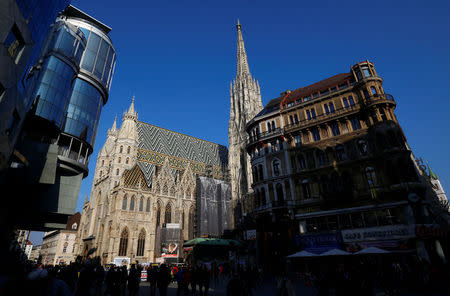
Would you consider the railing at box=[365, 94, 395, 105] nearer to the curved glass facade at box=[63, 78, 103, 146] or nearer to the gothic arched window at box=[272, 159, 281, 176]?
the gothic arched window at box=[272, 159, 281, 176]

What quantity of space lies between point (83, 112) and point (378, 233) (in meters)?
37.7

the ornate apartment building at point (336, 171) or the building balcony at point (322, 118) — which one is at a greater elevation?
the building balcony at point (322, 118)

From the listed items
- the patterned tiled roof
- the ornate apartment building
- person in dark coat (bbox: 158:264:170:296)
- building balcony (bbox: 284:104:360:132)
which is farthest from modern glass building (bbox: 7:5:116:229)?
building balcony (bbox: 284:104:360:132)

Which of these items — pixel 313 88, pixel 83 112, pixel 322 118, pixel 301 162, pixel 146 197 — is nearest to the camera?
pixel 322 118

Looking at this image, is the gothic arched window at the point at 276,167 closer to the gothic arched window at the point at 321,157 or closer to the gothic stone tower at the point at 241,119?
the gothic arched window at the point at 321,157

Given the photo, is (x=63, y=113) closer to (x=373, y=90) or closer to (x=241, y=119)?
(x=373, y=90)

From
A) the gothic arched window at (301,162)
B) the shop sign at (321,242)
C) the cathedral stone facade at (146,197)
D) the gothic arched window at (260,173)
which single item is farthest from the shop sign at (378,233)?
the cathedral stone facade at (146,197)

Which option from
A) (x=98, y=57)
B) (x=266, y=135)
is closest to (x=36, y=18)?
(x=98, y=57)

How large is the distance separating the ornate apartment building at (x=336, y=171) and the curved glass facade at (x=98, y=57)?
27.3 metres

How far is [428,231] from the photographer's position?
1750 centimetres

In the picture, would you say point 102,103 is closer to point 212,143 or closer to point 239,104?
point 239,104

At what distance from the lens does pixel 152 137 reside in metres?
64.3

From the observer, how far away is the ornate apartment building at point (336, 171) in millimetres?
19688

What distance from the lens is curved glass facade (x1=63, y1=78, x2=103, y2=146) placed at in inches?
1280
